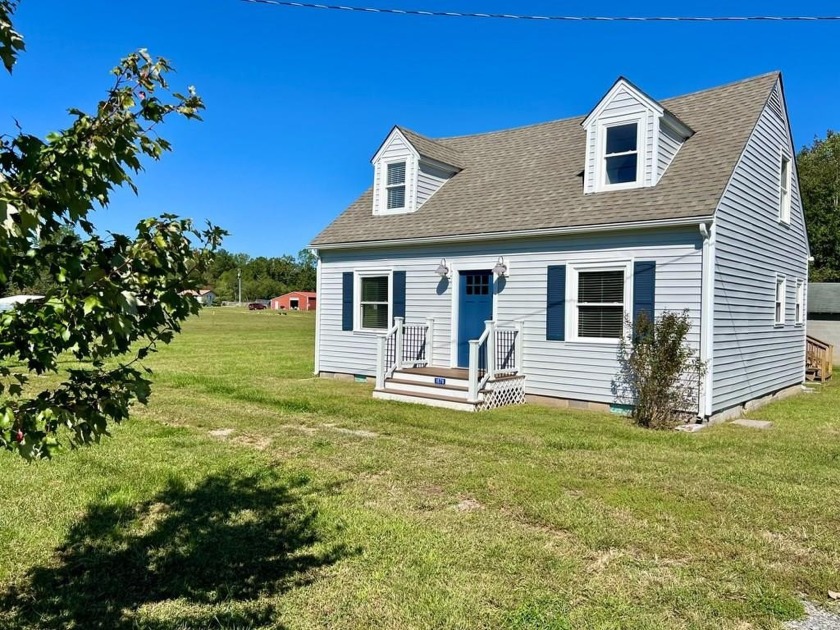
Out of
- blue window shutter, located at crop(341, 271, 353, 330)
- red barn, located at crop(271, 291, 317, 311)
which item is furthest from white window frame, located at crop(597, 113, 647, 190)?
red barn, located at crop(271, 291, 317, 311)

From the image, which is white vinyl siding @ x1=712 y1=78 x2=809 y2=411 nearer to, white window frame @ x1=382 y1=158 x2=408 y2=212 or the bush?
the bush

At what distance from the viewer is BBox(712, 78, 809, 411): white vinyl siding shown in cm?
973

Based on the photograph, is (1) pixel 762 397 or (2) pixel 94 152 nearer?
(2) pixel 94 152

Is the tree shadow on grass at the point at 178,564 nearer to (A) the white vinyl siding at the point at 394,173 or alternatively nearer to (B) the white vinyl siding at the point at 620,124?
(B) the white vinyl siding at the point at 620,124

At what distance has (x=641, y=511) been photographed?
4988mm

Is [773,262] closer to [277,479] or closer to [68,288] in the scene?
[277,479]

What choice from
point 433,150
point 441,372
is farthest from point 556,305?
point 433,150

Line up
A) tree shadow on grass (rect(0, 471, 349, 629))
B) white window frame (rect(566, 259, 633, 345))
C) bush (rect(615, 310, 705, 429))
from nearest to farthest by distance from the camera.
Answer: tree shadow on grass (rect(0, 471, 349, 629)), bush (rect(615, 310, 705, 429)), white window frame (rect(566, 259, 633, 345))

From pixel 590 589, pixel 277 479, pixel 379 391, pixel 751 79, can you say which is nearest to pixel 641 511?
pixel 590 589

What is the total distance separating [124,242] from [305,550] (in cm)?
266

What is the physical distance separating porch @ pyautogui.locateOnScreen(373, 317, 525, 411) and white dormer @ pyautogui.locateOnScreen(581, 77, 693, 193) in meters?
3.14

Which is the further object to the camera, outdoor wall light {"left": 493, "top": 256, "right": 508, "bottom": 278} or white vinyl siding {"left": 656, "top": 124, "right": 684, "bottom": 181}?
outdoor wall light {"left": 493, "top": 256, "right": 508, "bottom": 278}

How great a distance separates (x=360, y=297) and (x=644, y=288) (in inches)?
243

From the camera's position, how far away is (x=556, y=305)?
10594 millimetres
